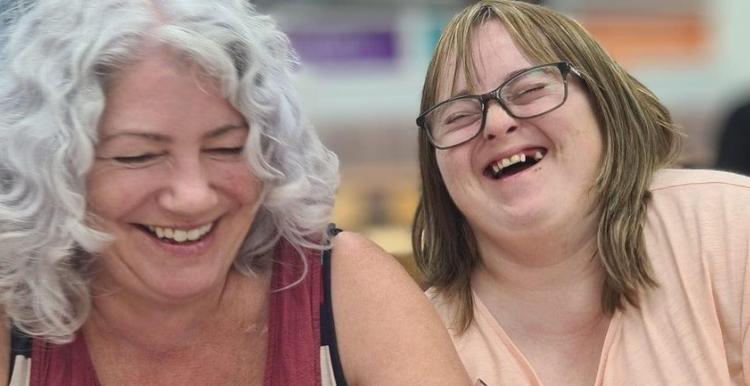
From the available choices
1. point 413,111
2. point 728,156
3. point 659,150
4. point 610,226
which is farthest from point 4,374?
point 413,111

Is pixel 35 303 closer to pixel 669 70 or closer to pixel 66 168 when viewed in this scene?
pixel 66 168

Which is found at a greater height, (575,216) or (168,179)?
(168,179)

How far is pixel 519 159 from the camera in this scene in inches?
73.5

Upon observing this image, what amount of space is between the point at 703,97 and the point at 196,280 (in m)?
5.59

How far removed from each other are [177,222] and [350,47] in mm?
5189

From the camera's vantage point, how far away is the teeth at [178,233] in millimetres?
1670

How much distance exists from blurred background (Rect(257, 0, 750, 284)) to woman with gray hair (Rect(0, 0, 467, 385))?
4.55 meters

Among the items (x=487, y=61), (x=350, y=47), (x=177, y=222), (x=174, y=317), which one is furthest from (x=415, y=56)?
(x=177, y=222)

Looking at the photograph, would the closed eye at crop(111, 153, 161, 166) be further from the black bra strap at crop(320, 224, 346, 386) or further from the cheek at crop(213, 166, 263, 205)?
the black bra strap at crop(320, 224, 346, 386)

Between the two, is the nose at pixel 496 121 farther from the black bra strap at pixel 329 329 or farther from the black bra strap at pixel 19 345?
the black bra strap at pixel 19 345

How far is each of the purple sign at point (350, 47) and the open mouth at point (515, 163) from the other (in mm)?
4833

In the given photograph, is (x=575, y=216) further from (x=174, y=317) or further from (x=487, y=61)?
(x=174, y=317)

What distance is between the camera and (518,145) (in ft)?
6.10

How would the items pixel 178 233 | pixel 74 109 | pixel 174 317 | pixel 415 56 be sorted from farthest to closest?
pixel 415 56 → pixel 174 317 → pixel 178 233 → pixel 74 109
